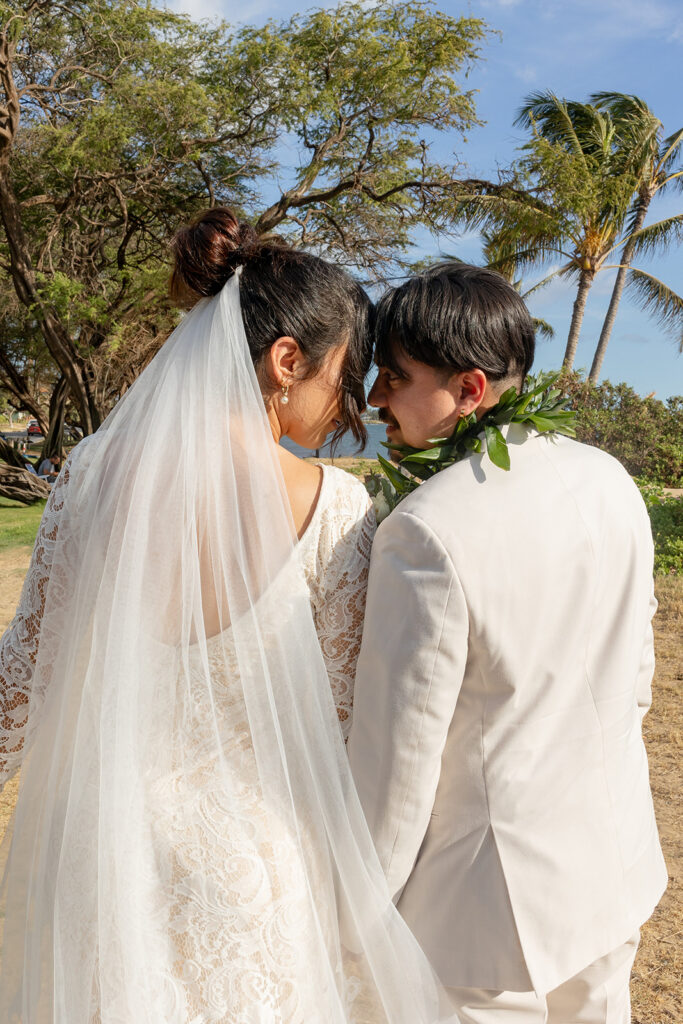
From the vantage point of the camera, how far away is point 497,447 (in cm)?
168

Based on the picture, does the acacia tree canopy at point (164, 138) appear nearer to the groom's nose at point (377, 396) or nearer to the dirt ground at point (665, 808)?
the dirt ground at point (665, 808)

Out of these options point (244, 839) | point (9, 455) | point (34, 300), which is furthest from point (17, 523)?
point (244, 839)

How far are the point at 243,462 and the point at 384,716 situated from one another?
608 mm

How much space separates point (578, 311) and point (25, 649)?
22.7 metres

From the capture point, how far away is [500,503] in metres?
1.62

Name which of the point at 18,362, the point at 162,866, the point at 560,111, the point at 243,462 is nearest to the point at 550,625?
the point at 243,462

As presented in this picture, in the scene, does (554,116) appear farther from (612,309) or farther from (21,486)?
(21,486)

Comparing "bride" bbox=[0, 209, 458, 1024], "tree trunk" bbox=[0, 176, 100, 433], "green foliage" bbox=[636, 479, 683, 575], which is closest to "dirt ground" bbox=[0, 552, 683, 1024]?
"green foliage" bbox=[636, 479, 683, 575]

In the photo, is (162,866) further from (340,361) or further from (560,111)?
(560,111)

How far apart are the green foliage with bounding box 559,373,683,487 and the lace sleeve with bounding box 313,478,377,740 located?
1256 centimetres

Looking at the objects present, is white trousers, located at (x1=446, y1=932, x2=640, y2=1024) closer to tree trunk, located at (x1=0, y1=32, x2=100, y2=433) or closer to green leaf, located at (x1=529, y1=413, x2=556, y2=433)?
green leaf, located at (x1=529, y1=413, x2=556, y2=433)

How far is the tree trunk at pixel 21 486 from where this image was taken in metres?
15.6

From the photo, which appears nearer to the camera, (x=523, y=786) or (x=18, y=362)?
(x=523, y=786)

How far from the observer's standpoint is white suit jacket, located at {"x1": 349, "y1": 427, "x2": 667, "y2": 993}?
1.57 metres
